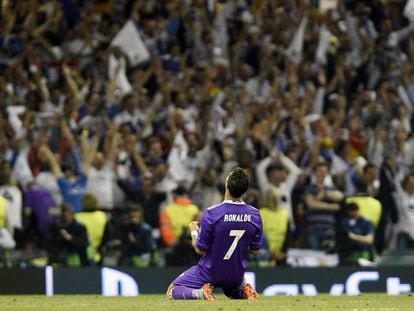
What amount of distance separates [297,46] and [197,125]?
10.6 ft

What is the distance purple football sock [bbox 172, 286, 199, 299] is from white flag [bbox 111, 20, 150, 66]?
31.8 ft

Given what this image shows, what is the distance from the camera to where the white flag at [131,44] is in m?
23.6

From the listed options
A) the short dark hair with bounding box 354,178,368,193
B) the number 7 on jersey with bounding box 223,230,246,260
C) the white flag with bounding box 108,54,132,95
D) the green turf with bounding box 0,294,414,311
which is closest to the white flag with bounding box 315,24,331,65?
the white flag with bounding box 108,54,132,95

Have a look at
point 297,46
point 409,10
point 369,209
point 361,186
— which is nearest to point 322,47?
point 297,46

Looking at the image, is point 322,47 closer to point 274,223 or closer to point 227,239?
point 274,223

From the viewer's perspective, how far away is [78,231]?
1953cm

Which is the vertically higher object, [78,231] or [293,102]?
[293,102]

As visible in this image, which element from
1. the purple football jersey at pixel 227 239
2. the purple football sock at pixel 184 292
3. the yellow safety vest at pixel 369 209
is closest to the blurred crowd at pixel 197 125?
the yellow safety vest at pixel 369 209

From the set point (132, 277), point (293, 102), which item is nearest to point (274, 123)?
point (293, 102)

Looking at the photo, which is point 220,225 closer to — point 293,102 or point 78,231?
point 78,231

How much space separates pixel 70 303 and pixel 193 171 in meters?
6.72

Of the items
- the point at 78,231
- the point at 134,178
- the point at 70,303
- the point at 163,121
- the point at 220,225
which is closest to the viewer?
the point at 220,225

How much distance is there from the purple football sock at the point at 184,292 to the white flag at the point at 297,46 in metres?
10.4

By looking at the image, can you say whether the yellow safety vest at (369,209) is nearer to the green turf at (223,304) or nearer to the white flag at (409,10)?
the green turf at (223,304)
